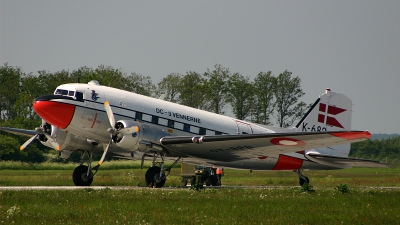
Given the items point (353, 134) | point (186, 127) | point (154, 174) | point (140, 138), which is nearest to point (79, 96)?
point (140, 138)

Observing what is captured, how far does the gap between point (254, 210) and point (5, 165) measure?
34.5 m

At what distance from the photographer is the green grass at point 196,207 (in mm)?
14414

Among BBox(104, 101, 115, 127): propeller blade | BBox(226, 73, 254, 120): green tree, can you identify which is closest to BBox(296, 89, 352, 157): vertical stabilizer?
BBox(104, 101, 115, 127): propeller blade

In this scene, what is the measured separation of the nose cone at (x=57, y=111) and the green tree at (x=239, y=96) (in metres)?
45.6

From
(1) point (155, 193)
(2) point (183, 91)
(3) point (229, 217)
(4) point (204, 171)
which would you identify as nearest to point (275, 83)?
(2) point (183, 91)

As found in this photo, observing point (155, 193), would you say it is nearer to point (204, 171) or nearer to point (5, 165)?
point (204, 171)

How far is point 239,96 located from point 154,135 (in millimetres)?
46072

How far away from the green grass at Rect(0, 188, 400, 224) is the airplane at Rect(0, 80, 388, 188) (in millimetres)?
2491

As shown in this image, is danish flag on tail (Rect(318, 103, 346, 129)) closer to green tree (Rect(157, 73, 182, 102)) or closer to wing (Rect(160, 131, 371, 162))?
wing (Rect(160, 131, 371, 162))

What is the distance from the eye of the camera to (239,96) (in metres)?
68.8

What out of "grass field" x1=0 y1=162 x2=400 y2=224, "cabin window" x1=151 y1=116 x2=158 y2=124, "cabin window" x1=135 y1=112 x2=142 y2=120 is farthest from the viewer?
"cabin window" x1=151 y1=116 x2=158 y2=124

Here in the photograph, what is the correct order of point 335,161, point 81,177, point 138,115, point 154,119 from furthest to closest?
1. point 335,161
2. point 81,177
3. point 154,119
4. point 138,115

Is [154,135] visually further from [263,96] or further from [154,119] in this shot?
[263,96]

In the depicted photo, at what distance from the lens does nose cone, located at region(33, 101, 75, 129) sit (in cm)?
2294
